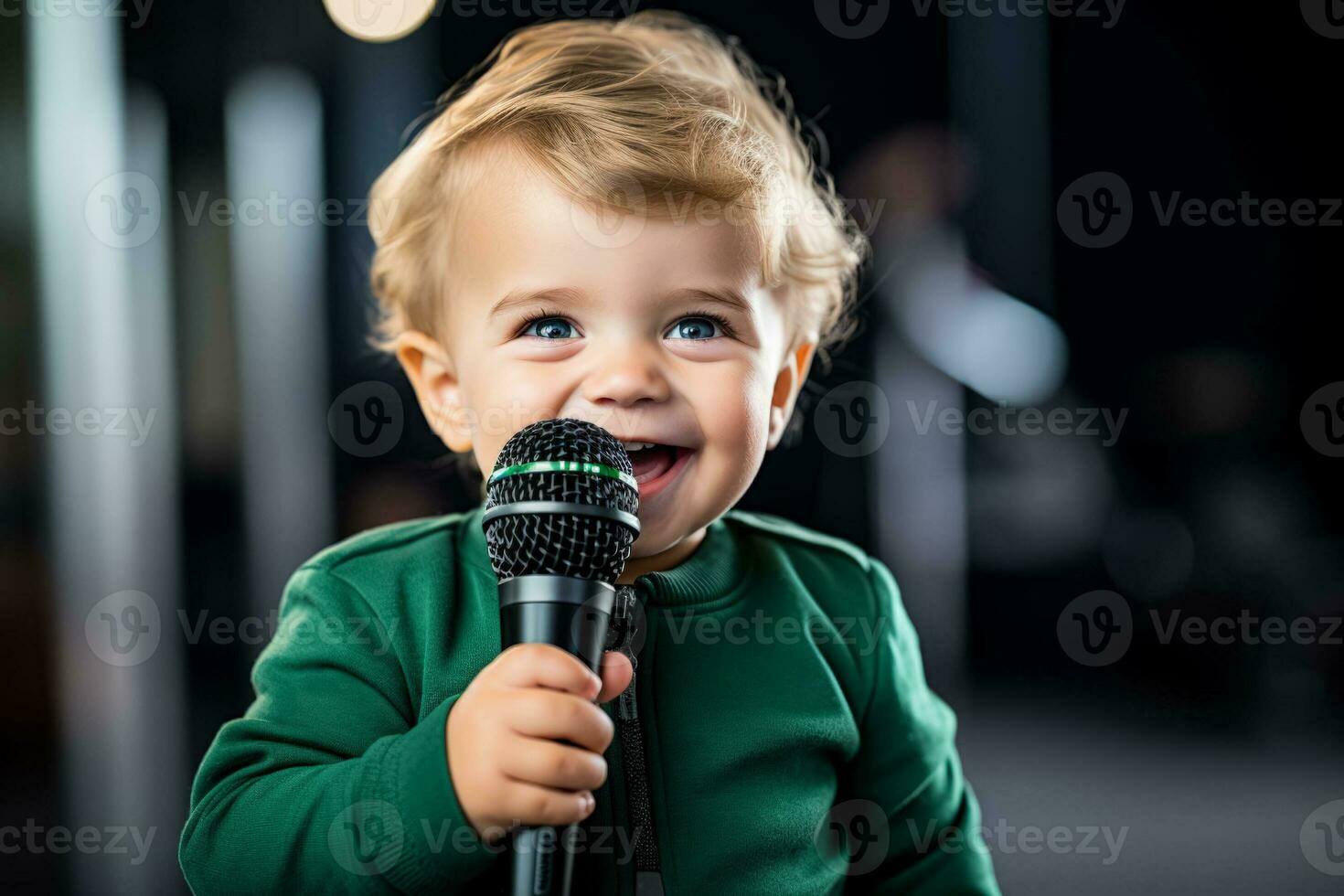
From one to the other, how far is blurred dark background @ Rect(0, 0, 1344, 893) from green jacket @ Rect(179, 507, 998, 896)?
65 cm

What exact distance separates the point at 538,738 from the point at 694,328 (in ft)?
1.02

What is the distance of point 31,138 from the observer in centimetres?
139

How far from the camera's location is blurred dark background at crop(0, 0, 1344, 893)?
1.42 metres

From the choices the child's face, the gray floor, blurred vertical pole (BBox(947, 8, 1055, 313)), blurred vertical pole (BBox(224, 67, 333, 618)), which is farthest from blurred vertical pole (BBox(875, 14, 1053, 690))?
the child's face

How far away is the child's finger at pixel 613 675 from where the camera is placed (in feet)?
1.90

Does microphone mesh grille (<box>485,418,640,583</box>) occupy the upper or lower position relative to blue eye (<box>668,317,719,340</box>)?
lower

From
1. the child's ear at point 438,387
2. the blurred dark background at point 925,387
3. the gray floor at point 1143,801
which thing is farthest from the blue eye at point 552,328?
the gray floor at point 1143,801

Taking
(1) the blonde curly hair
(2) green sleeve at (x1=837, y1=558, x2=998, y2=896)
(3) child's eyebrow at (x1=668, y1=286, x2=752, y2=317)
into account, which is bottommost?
(2) green sleeve at (x1=837, y1=558, x2=998, y2=896)

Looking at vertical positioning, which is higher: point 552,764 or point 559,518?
point 559,518

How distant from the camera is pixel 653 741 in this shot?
74 cm

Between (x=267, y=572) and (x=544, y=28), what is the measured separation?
895 mm

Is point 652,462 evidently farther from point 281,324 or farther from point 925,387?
point 925,387

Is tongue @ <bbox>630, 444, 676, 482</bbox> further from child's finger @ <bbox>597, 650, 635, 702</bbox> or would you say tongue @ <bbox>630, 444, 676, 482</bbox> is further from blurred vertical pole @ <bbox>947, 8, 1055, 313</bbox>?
blurred vertical pole @ <bbox>947, 8, 1055, 313</bbox>

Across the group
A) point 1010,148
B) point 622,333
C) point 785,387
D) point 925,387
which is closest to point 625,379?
point 622,333
